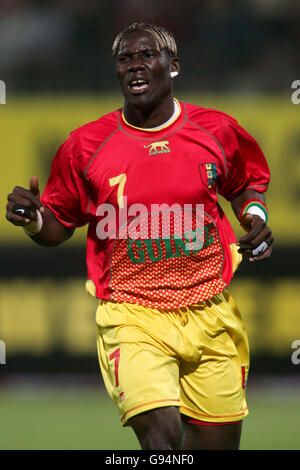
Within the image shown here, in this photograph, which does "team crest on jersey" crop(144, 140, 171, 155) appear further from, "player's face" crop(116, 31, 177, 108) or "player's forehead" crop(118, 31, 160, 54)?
"player's forehead" crop(118, 31, 160, 54)

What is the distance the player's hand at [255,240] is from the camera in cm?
450

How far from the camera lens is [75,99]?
26.9 ft

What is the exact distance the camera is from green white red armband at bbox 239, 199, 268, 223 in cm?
485

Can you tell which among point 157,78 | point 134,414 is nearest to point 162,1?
point 157,78

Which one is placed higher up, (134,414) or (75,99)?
(75,99)

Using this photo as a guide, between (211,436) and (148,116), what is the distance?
1.65m

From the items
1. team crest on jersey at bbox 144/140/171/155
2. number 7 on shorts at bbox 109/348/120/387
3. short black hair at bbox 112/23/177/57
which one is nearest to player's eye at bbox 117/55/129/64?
short black hair at bbox 112/23/177/57

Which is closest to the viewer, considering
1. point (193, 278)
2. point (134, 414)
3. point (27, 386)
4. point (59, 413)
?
point (134, 414)

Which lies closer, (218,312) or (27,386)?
(218,312)

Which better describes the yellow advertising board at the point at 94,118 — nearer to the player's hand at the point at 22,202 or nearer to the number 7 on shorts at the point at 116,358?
the player's hand at the point at 22,202

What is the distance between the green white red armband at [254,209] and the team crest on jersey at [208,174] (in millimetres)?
275

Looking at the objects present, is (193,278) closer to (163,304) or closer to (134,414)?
(163,304)

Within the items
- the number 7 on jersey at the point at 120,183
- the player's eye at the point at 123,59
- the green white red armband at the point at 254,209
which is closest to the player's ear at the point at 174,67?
the player's eye at the point at 123,59

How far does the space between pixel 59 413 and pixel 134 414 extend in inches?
137
